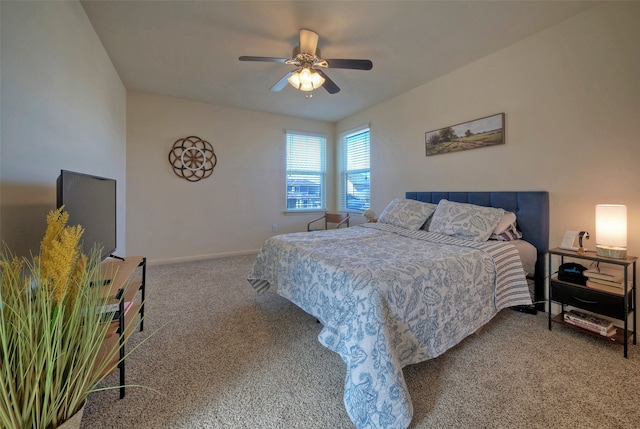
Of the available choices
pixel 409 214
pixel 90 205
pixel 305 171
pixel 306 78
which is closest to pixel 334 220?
pixel 305 171

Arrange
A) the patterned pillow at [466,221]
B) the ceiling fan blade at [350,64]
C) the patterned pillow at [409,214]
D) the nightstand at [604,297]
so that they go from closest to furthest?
the nightstand at [604,297]
the ceiling fan blade at [350,64]
the patterned pillow at [466,221]
the patterned pillow at [409,214]

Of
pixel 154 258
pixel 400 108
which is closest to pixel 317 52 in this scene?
pixel 400 108

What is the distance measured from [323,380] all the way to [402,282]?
2.42ft

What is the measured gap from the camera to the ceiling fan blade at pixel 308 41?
7.02 ft

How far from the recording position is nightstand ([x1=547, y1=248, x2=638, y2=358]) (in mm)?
1684

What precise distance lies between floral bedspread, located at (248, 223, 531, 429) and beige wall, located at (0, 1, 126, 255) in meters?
1.55

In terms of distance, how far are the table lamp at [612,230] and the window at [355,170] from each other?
9.41 ft

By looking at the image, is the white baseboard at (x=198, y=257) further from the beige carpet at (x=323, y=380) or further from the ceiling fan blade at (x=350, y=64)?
the ceiling fan blade at (x=350, y=64)

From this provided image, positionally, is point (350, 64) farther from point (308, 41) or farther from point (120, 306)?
point (120, 306)

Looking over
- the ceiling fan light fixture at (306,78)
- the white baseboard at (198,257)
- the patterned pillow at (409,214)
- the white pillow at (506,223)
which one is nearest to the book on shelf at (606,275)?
the white pillow at (506,223)

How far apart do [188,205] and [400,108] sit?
352 centimetres

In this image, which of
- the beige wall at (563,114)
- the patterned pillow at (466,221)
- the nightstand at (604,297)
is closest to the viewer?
the nightstand at (604,297)

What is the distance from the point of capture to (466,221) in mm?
2441

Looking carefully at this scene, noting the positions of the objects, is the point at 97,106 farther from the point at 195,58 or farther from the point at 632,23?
the point at 632,23
